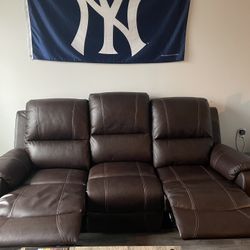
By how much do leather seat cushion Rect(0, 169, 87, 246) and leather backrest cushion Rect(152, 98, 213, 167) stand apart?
0.73 metres

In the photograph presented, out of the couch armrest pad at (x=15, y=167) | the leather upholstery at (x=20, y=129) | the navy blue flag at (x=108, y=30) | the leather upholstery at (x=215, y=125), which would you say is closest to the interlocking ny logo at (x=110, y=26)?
the navy blue flag at (x=108, y=30)

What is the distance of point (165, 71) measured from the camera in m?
A: 2.55

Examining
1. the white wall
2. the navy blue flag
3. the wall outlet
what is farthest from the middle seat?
the wall outlet

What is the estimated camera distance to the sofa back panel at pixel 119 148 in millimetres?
2236

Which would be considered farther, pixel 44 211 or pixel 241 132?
pixel 241 132

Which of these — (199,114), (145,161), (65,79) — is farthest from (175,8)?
(145,161)

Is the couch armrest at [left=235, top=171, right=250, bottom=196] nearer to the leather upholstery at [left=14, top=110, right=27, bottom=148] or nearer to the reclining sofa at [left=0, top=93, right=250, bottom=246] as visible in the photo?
the reclining sofa at [left=0, top=93, right=250, bottom=246]

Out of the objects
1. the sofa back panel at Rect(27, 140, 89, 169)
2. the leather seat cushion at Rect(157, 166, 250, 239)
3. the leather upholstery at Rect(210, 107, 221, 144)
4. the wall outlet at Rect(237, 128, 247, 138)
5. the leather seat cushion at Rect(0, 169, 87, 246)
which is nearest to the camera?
the leather seat cushion at Rect(0, 169, 87, 246)

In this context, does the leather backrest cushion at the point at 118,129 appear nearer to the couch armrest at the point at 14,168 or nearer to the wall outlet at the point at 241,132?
the couch armrest at the point at 14,168

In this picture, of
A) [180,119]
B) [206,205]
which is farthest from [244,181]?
[180,119]

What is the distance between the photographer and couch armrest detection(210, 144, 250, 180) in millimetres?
1863

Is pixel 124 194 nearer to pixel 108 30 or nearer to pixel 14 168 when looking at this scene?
pixel 14 168

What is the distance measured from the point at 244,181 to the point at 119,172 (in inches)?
34.8

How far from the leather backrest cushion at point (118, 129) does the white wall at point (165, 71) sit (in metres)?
0.30
